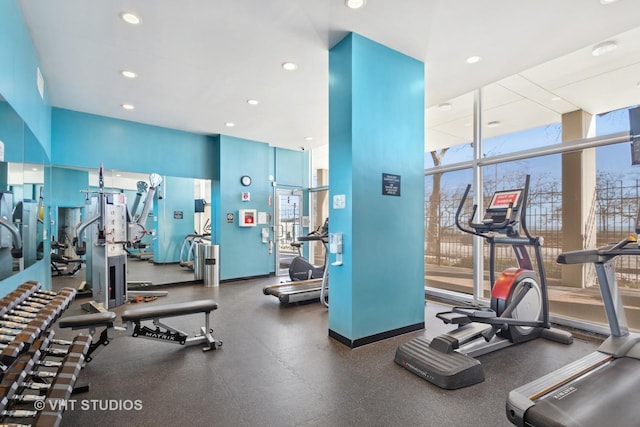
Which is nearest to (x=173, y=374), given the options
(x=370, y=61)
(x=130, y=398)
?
(x=130, y=398)

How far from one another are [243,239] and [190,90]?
3435 millimetres

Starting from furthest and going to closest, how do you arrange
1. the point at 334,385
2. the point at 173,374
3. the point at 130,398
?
the point at 173,374
the point at 334,385
the point at 130,398

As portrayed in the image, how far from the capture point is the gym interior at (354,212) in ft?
7.13

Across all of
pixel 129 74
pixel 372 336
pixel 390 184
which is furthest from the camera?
pixel 129 74

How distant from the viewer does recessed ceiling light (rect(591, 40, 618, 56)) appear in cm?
345

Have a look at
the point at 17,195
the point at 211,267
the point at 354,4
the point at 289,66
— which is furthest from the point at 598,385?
the point at 211,267

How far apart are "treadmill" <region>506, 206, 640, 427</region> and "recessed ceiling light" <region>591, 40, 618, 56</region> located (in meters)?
2.50

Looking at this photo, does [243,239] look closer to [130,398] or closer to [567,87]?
[130,398]

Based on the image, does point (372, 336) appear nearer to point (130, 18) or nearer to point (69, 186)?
point (130, 18)

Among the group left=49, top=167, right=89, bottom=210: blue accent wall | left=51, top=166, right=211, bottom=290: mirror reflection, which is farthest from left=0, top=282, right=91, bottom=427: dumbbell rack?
left=49, top=167, right=89, bottom=210: blue accent wall

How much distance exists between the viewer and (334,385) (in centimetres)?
244

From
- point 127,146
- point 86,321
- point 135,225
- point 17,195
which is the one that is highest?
point 127,146

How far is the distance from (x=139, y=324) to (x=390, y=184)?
9.64ft

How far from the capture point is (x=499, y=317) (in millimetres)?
2986
